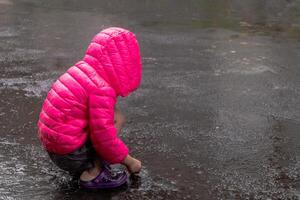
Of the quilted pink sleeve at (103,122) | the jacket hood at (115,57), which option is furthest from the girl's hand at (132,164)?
the jacket hood at (115,57)

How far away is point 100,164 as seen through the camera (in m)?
3.65

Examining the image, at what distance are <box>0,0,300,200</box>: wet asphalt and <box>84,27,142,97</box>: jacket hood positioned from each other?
0.75 meters

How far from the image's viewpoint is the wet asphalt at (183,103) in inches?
148

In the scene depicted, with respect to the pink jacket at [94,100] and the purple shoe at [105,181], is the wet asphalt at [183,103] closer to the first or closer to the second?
the purple shoe at [105,181]

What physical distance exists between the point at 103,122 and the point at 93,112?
0.09m

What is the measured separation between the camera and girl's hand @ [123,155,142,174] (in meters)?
3.69

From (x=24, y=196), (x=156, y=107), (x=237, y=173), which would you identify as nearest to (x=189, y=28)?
(x=156, y=107)

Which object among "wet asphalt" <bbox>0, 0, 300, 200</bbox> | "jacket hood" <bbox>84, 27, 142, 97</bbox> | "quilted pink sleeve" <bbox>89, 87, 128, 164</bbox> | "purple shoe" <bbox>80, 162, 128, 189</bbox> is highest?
"jacket hood" <bbox>84, 27, 142, 97</bbox>

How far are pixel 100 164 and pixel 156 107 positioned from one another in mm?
1869

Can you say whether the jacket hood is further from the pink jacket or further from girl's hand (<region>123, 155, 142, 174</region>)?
girl's hand (<region>123, 155, 142, 174</region>)

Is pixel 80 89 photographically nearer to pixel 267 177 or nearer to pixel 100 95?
pixel 100 95

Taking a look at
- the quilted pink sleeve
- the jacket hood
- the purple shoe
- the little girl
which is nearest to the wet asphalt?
the purple shoe

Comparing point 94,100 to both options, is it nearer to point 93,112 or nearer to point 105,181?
point 93,112

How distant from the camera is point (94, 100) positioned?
11.2 ft
